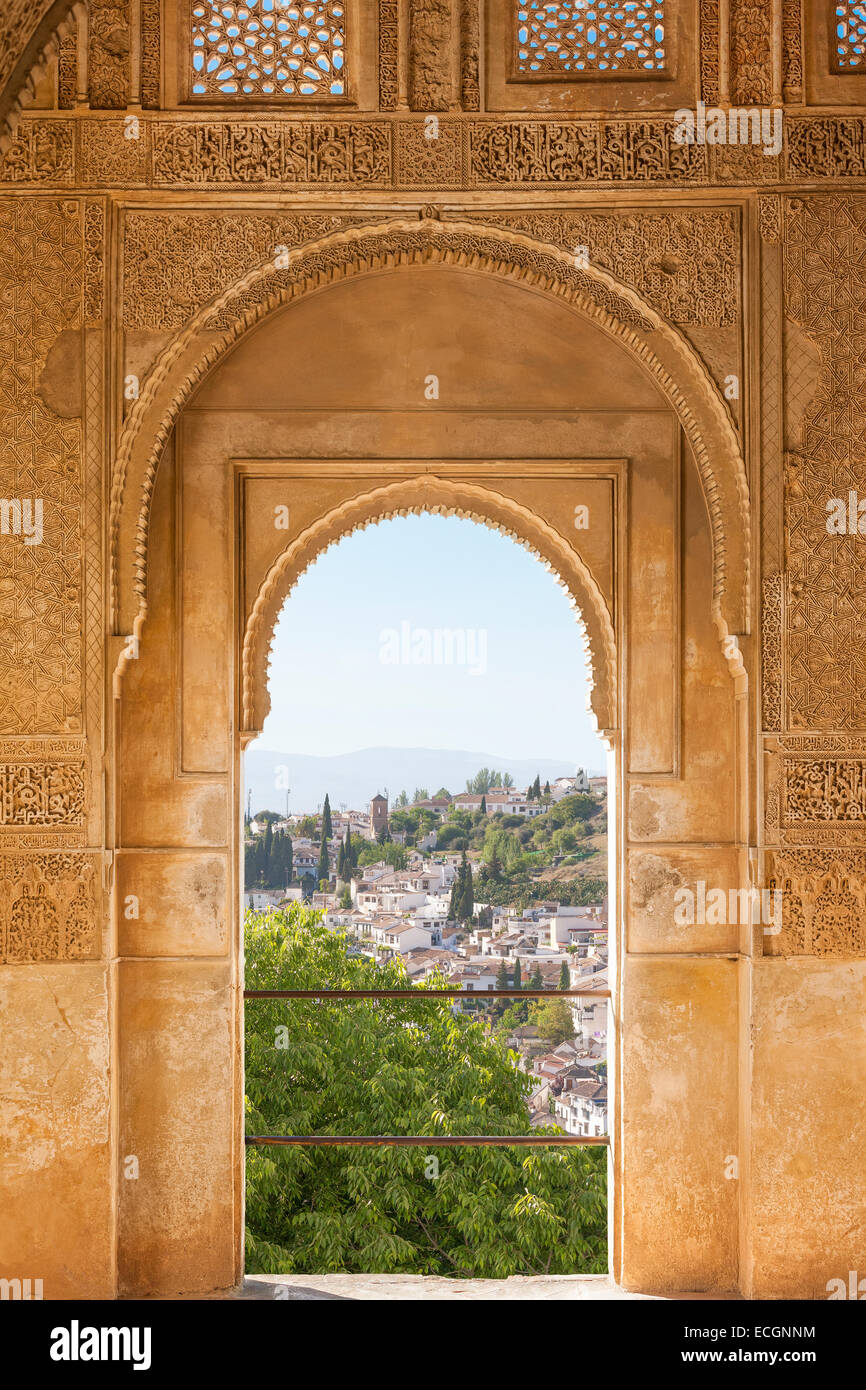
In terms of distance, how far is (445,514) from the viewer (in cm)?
503

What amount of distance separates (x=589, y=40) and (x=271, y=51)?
4.25 feet

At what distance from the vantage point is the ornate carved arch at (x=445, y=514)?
4.85m

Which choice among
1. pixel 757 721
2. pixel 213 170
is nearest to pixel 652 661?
pixel 757 721

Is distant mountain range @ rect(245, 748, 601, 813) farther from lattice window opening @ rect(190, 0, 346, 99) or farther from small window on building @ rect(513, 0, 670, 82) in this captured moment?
small window on building @ rect(513, 0, 670, 82)

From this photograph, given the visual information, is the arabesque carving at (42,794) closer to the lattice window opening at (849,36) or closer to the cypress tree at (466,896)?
the lattice window opening at (849,36)

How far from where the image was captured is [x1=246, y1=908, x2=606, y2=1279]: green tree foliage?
9.23 meters

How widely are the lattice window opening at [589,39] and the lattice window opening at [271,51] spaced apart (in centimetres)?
75

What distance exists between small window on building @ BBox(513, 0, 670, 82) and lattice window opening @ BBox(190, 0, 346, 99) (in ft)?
2.46

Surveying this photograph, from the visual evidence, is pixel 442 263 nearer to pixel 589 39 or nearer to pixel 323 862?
pixel 589 39

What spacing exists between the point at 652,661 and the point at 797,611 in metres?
0.61

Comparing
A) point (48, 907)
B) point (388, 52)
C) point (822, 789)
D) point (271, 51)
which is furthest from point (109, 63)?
point (822, 789)

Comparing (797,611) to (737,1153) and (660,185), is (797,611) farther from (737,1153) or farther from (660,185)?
(737,1153)

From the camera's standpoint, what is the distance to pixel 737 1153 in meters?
4.64

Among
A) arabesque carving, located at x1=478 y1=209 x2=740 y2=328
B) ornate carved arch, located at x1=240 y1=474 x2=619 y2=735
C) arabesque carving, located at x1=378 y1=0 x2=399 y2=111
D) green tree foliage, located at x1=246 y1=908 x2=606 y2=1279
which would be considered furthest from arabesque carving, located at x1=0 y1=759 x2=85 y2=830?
green tree foliage, located at x1=246 y1=908 x2=606 y2=1279
